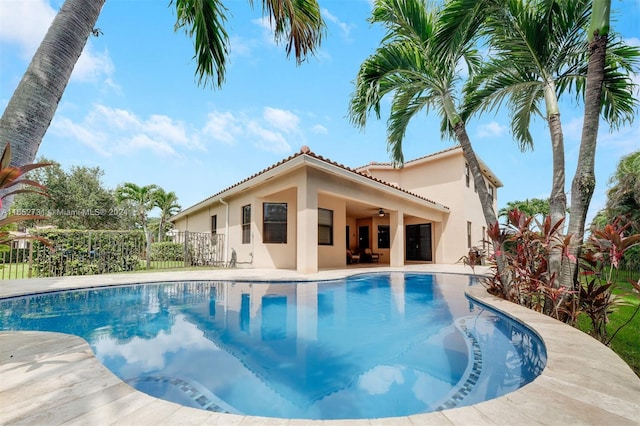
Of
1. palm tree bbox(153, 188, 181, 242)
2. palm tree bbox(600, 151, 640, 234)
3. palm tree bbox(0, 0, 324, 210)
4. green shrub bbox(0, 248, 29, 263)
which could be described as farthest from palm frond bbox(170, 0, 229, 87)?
palm tree bbox(153, 188, 181, 242)

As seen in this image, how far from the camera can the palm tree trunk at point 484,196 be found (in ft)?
22.5

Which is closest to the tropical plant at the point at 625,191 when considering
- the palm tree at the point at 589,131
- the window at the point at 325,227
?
the palm tree at the point at 589,131

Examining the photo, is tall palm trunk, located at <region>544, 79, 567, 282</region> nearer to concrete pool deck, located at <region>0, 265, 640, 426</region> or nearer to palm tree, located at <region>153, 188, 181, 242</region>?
concrete pool deck, located at <region>0, 265, 640, 426</region>

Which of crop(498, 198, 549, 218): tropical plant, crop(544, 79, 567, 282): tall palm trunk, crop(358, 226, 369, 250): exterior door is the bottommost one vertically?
crop(358, 226, 369, 250): exterior door

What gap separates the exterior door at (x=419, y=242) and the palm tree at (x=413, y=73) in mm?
12724

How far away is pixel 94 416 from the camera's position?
2.05 metres

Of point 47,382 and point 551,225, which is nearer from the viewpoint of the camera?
point 47,382

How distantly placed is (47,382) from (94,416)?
1002mm

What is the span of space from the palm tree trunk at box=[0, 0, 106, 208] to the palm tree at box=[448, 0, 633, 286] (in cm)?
677

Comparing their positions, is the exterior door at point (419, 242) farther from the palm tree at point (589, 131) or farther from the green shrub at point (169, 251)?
the green shrub at point (169, 251)

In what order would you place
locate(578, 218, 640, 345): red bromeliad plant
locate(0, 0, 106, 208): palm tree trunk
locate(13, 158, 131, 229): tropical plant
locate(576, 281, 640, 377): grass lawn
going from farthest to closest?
1. locate(13, 158, 131, 229): tropical plant
2. locate(578, 218, 640, 345): red bromeliad plant
3. locate(576, 281, 640, 377): grass lawn
4. locate(0, 0, 106, 208): palm tree trunk

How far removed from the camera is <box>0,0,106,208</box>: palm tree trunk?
322 centimetres

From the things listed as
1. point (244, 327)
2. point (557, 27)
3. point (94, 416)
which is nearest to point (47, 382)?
point (94, 416)

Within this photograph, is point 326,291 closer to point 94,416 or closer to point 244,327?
point 244,327
